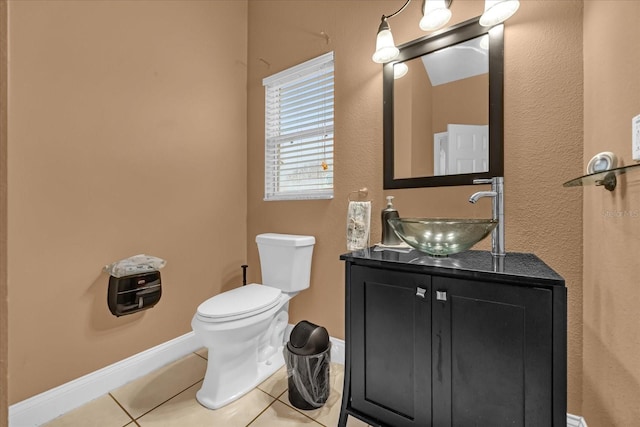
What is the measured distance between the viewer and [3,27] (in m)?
0.31

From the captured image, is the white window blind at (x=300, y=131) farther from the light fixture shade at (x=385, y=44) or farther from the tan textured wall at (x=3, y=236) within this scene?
the tan textured wall at (x=3, y=236)

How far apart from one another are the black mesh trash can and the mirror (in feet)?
3.12

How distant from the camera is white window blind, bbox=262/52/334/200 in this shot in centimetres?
193

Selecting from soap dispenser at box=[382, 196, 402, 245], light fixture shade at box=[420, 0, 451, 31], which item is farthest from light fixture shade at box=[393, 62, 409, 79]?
soap dispenser at box=[382, 196, 402, 245]

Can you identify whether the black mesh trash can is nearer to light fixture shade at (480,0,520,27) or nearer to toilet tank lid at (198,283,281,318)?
toilet tank lid at (198,283,281,318)

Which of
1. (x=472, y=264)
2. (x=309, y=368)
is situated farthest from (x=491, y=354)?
(x=309, y=368)

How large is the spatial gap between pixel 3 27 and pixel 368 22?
1825 mm

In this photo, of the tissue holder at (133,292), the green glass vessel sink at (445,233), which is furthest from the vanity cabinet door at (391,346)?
the tissue holder at (133,292)

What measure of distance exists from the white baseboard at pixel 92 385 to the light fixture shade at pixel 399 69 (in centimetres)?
220

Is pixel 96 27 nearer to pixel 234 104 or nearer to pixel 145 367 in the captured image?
pixel 234 104

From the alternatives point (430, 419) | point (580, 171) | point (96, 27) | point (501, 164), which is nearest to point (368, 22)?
point (501, 164)

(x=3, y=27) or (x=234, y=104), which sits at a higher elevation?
(x=234, y=104)

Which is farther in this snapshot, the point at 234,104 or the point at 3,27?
the point at 234,104

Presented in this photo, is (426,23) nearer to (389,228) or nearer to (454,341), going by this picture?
(389,228)
